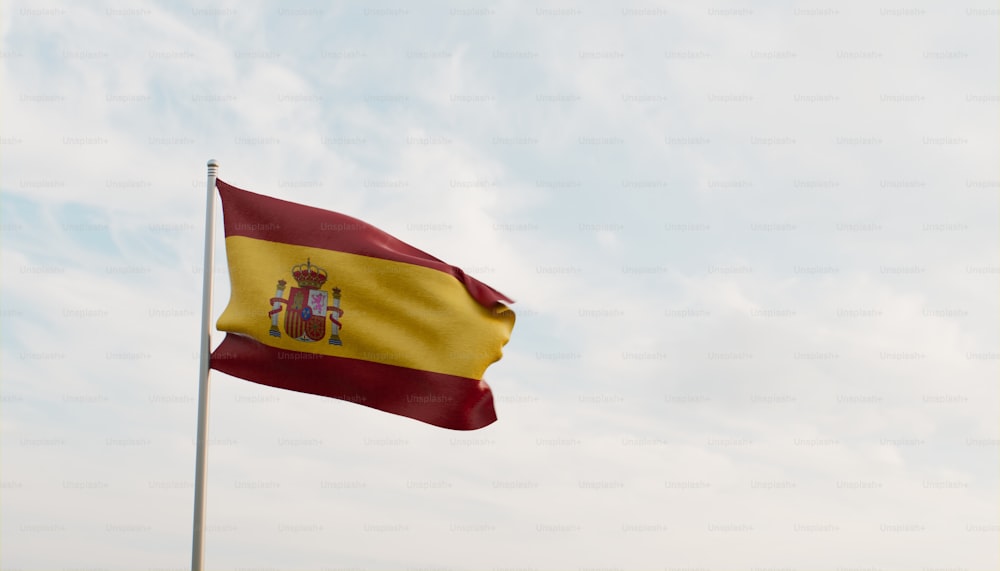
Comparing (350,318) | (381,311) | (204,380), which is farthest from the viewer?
(381,311)

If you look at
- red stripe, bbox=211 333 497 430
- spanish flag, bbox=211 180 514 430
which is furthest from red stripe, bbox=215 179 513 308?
red stripe, bbox=211 333 497 430

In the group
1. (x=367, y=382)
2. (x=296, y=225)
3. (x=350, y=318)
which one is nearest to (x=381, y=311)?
(x=350, y=318)

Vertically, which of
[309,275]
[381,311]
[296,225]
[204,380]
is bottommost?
[204,380]

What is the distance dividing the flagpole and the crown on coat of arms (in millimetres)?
1081

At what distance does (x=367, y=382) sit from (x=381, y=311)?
93 centimetres

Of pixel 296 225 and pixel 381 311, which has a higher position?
pixel 296 225

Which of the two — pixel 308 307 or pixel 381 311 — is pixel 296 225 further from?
pixel 381 311

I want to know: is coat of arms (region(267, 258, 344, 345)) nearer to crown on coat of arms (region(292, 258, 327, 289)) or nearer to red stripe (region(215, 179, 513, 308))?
crown on coat of arms (region(292, 258, 327, 289))

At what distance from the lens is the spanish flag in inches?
460

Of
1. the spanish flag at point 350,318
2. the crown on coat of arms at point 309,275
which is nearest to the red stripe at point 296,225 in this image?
the spanish flag at point 350,318

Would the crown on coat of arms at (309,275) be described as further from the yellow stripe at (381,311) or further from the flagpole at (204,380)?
the flagpole at (204,380)

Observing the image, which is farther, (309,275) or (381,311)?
(381,311)

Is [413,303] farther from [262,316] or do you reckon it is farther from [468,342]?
[262,316]

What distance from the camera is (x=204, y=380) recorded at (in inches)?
438
